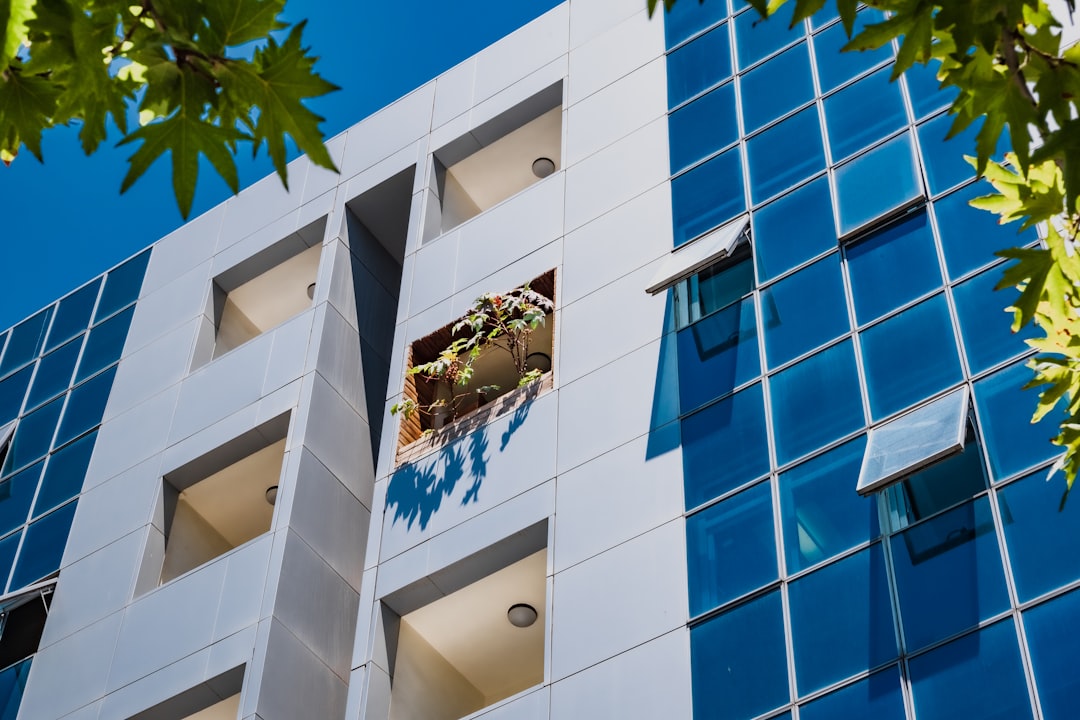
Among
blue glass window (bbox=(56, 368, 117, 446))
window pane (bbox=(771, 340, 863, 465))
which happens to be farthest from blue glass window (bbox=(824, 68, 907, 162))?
blue glass window (bbox=(56, 368, 117, 446))

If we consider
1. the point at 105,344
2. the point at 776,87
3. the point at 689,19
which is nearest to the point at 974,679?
the point at 776,87

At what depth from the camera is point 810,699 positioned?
15781 millimetres

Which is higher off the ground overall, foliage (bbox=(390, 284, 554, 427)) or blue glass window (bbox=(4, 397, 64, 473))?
blue glass window (bbox=(4, 397, 64, 473))

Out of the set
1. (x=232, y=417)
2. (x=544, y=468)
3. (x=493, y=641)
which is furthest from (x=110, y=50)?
(x=232, y=417)

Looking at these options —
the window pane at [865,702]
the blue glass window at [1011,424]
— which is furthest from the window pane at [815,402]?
the window pane at [865,702]

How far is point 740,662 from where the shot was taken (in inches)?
656

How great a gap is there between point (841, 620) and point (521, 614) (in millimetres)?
6548

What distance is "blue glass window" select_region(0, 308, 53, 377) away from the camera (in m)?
32.9

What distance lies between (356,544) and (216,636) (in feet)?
9.82

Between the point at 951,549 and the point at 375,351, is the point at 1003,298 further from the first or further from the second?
the point at 375,351

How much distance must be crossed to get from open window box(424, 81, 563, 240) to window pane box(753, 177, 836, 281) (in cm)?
662

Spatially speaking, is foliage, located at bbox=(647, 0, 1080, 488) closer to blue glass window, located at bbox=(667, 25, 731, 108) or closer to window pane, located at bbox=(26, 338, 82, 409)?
blue glass window, located at bbox=(667, 25, 731, 108)

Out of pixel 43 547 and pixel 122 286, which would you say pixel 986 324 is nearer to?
pixel 43 547

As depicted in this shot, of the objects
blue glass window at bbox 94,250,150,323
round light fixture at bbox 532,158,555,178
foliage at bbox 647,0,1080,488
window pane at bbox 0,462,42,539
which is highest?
blue glass window at bbox 94,250,150,323
